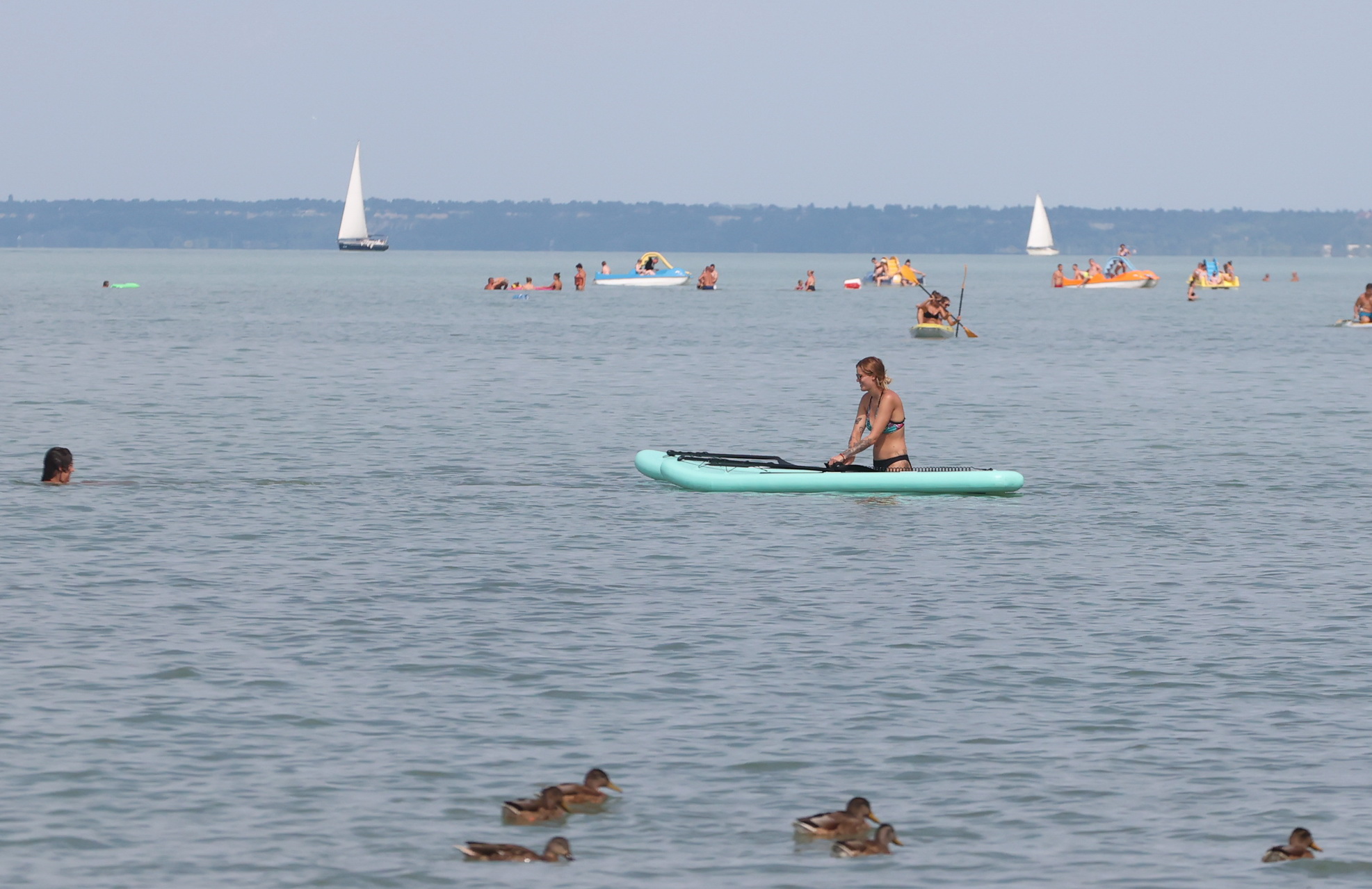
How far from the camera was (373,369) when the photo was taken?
49.8 metres

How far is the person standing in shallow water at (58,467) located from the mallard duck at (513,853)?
1606 cm

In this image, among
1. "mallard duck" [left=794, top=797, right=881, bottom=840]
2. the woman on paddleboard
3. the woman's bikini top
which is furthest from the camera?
the woman's bikini top

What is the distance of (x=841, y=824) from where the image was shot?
32.9 ft

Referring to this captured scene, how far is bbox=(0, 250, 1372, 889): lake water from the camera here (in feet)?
33.7

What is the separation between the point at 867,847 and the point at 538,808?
72.4 inches

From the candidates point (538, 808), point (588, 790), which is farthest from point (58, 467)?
point (538, 808)

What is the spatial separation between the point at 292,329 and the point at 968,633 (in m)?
58.6

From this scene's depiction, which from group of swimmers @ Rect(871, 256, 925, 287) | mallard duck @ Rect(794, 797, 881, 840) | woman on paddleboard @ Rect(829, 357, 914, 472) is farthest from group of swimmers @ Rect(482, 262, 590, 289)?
mallard duck @ Rect(794, 797, 881, 840)

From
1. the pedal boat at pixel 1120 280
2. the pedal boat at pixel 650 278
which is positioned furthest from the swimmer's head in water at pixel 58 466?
the pedal boat at pixel 1120 280

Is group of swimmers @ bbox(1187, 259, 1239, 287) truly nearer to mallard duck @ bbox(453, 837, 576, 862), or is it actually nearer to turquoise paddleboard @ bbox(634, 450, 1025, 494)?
turquoise paddleboard @ bbox(634, 450, 1025, 494)

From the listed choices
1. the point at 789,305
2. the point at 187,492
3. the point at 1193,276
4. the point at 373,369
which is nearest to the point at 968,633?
the point at 187,492

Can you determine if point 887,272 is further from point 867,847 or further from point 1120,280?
point 867,847

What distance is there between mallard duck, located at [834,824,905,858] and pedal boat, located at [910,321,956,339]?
52.5 metres

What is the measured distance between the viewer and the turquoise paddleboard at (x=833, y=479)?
23.5m
